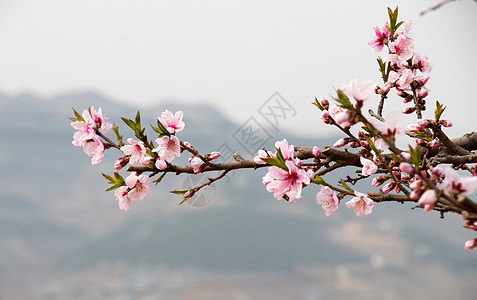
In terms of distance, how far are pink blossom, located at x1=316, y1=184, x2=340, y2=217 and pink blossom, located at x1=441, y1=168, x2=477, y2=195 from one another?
49 cm

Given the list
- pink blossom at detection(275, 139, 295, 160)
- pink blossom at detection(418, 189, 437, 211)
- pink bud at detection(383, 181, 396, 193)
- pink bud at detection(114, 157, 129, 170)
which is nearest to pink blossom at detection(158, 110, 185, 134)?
pink bud at detection(114, 157, 129, 170)

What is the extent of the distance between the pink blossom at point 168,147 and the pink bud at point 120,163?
13cm

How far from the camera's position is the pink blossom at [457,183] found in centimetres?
118

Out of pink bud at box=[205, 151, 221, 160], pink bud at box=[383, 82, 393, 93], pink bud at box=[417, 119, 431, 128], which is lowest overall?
pink bud at box=[417, 119, 431, 128]

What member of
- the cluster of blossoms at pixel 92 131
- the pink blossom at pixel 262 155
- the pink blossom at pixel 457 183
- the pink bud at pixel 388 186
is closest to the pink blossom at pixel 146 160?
the cluster of blossoms at pixel 92 131

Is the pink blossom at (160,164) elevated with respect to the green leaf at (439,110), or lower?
elevated

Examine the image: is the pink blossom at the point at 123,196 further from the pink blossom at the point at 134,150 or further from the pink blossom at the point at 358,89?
the pink blossom at the point at 358,89

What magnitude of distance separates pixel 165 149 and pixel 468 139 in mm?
1342

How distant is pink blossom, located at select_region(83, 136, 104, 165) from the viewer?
1.83 meters

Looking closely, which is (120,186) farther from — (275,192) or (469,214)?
(469,214)

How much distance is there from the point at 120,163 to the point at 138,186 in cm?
15

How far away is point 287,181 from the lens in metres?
1.57

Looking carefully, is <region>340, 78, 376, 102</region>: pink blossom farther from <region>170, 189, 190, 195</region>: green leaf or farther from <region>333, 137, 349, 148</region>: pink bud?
<region>170, 189, 190, 195</region>: green leaf

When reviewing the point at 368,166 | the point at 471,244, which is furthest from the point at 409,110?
the point at 471,244
